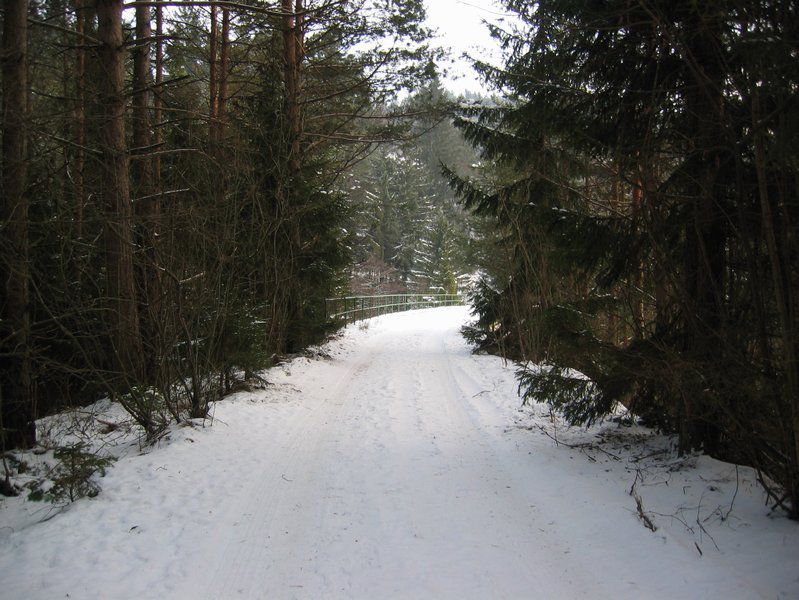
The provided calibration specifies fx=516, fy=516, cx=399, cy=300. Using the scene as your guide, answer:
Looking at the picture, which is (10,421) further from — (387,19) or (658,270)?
(387,19)

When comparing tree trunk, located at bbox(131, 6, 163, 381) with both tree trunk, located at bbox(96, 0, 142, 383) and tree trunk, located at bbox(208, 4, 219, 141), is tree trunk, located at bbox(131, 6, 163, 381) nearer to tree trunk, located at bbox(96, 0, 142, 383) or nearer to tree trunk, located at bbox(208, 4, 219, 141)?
tree trunk, located at bbox(96, 0, 142, 383)

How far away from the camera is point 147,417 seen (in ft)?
19.6

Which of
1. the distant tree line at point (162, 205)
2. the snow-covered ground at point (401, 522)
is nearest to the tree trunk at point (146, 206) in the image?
the distant tree line at point (162, 205)

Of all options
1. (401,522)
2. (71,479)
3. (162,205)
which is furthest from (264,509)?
(162,205)

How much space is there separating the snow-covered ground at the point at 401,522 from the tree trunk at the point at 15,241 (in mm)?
1046

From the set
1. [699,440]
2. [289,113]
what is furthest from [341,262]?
[699,440]

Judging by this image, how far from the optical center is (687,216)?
15.5 ft

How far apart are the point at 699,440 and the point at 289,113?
1038 centimetres

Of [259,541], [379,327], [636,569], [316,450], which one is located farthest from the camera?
[379,327]

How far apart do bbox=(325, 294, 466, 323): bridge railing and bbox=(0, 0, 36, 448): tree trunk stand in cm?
814

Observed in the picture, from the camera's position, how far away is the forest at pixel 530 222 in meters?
3.80

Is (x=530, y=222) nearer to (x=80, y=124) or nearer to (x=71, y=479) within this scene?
(x=80, y=124)

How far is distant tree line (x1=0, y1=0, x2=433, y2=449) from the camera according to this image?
5.53 meters

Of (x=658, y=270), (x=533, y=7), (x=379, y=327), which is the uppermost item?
(x=533, y=7)
